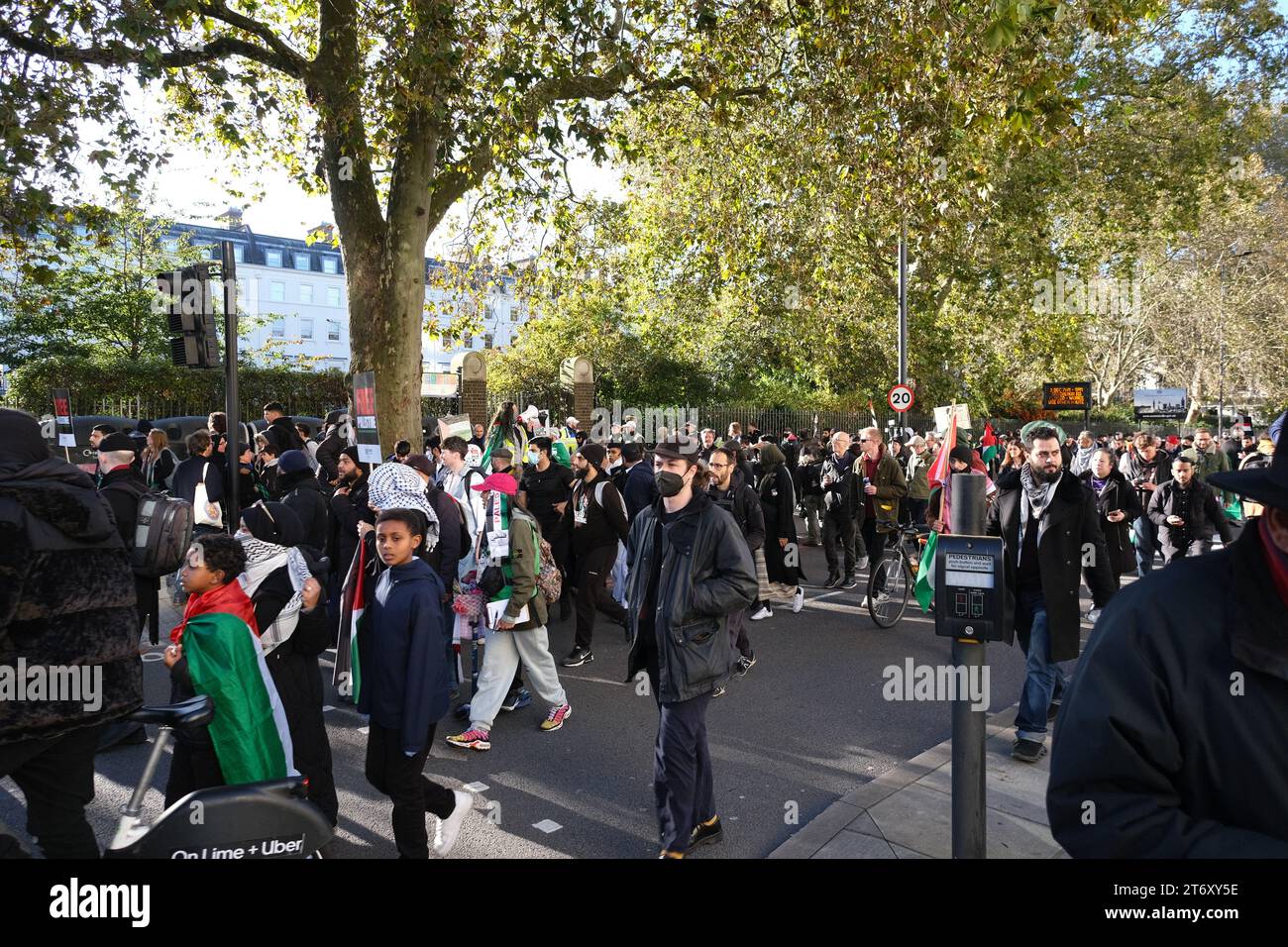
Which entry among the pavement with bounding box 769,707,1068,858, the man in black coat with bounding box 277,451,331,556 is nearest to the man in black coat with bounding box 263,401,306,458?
the man in black coat with bounding box 277,451,331,556

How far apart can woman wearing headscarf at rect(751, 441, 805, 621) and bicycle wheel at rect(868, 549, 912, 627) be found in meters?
1.04

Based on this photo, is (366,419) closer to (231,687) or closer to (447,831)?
(447,831)

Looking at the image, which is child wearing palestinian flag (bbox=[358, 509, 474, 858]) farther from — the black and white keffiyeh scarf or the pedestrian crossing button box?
the pedestrian crossing button box

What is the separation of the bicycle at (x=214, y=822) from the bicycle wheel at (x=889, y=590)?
Answer: 7019 mm

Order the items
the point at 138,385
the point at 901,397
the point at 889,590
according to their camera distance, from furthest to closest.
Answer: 1. the point at 138,385
2. the point at 901,397
3. the point at 889,590

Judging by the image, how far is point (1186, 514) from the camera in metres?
9.70

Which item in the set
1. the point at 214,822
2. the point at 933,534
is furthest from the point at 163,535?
the point at 933,534

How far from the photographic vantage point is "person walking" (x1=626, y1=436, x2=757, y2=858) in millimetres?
4070

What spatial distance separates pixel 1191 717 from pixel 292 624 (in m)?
3.57
